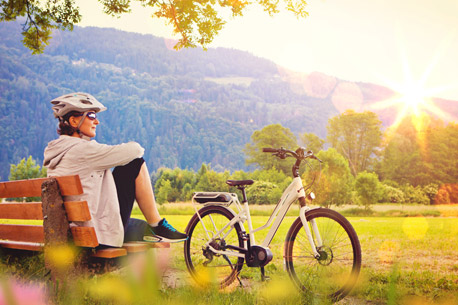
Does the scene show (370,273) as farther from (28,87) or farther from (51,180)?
(28,87)

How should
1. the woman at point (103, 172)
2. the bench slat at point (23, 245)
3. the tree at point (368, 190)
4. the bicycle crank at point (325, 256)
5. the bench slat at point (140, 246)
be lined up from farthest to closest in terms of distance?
the tree at point (368, 190) → the bench slat at point (23, 245) → the bicycle crank at point (325, 256) → the bench slat at point (140, 246) → the woman at point (103, 172)

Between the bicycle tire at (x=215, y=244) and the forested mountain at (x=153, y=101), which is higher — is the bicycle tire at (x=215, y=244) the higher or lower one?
the lower one

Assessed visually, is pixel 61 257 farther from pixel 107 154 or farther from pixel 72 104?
pixel 72 104

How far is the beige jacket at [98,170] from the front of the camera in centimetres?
359

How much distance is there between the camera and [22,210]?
14.0ft

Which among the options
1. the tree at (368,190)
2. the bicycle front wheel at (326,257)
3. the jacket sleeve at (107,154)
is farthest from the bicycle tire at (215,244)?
the tree at (368,190)

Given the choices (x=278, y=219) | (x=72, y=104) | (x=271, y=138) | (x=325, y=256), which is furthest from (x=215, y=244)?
(x=271, y=138)

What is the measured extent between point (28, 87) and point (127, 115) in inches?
1378

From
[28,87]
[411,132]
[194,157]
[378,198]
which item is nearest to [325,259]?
[378,198]

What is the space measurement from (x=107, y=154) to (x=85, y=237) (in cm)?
71

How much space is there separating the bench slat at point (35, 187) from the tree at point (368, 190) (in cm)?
2722

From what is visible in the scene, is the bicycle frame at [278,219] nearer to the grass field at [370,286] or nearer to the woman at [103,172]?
the grass field at [370,286]

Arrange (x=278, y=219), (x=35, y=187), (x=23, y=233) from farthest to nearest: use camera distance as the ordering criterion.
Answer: (x=23, y=233) < (x=278, y=219) < (x=35, y=187)

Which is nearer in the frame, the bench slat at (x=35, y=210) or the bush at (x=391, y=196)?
the bench slat at (x=35, y=210)
